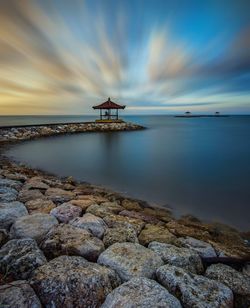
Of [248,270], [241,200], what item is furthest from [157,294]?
[241,200]

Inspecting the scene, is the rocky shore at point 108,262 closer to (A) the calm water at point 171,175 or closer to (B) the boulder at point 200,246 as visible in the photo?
(B) the boulder at point 200,246

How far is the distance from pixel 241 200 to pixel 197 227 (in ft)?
6.55

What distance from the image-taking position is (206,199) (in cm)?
516

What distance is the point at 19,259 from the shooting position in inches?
77.2

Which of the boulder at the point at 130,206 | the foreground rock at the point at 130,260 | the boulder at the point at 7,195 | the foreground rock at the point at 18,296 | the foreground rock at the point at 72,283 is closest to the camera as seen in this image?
the foreground rock at the point at 18,296

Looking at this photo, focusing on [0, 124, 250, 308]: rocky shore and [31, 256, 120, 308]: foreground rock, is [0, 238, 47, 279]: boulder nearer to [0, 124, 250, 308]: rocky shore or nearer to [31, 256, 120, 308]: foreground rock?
[0, 124, 250, 308]: rocky shore

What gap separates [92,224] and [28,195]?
1.70 meters

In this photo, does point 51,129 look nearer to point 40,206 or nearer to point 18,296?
point 40,206

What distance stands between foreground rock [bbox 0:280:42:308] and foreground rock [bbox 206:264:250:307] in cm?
165

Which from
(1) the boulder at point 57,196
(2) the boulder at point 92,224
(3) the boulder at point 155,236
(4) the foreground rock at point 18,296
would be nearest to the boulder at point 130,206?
(1) the boulder at point 57,196

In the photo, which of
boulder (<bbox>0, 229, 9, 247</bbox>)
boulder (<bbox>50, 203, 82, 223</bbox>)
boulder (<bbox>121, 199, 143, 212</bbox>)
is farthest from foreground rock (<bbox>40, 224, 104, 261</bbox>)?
boulder (<bbox>121, 199, 143, 212</bbox>)

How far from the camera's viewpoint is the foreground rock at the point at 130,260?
2.00 m

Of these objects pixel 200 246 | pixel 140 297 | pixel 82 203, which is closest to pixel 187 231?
pixel 200 246

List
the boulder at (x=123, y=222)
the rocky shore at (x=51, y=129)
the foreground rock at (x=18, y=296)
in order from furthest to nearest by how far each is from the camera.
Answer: the rocky shore at (x=51, y=129) < the boulder at (x=123, y=222) < the foreground rock at (x=18, y=296)
